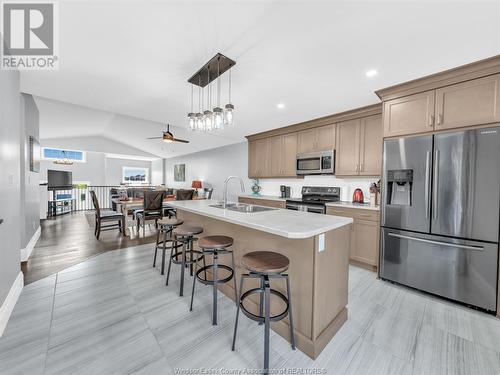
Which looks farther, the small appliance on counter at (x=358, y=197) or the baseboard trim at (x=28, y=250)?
the small appliance on counter at (x=358, y=197)

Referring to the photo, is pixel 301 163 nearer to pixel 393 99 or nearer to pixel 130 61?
pixel 393 99

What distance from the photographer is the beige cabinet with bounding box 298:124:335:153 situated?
143 inches

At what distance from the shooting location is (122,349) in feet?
4.86

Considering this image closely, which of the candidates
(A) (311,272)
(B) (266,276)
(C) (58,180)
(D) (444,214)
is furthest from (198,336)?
(C) (58,180)

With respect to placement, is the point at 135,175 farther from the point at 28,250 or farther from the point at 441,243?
the point at 441,243

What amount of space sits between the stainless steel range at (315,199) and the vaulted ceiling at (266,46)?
152 centimetres

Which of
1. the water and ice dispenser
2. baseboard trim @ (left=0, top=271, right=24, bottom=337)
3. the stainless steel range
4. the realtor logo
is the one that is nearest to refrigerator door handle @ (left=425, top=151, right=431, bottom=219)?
the water and ice dispenser

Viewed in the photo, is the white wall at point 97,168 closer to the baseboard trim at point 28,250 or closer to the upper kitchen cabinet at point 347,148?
the baseboard trim at point 28,250

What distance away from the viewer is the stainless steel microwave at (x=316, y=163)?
141 inches

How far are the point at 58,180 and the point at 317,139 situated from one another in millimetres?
8195

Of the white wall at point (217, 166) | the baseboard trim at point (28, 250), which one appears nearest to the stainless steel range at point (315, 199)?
A: the white wall at point (217, 166)

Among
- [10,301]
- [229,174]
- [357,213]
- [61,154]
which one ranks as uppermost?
[61,154]

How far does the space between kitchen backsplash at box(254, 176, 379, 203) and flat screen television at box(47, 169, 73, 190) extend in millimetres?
6687

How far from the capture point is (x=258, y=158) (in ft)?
16.3
